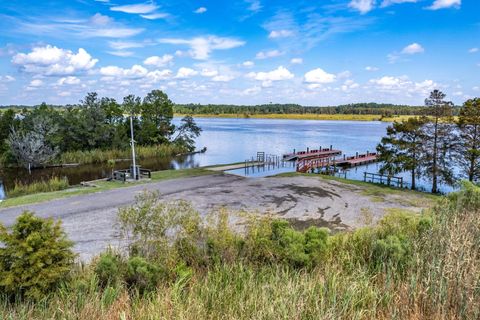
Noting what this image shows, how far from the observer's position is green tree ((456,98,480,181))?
20.4m

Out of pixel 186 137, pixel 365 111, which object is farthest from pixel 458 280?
pixel 365 111

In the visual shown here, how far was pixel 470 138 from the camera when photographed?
20812 millimetres

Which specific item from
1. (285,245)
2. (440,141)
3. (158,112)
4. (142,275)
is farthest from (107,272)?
(158,112)

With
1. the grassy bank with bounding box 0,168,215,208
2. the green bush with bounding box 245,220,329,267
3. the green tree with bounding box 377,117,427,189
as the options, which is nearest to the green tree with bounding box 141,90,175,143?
the grassy bank with bounding box 0,168,215,208

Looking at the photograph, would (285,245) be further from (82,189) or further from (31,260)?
(82,189)

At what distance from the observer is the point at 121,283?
5.25 metres

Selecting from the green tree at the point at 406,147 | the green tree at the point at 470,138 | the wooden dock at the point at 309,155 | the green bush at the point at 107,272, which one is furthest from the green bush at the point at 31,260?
the wooden dock at the point at 309,155

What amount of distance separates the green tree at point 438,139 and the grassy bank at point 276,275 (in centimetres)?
1395

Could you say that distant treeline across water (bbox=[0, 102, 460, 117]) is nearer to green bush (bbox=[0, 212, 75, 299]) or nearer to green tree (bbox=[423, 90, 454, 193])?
green tree (bbox=[423, 90, 454, 193])

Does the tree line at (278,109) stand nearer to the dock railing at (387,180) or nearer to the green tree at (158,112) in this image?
the green tree at (158,112)

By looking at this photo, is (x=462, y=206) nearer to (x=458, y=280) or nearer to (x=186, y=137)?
(x=458, y=280)

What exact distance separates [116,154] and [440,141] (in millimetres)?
29854

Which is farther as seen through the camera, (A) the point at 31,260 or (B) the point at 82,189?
(B) the point at 82,189

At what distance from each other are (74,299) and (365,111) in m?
161
